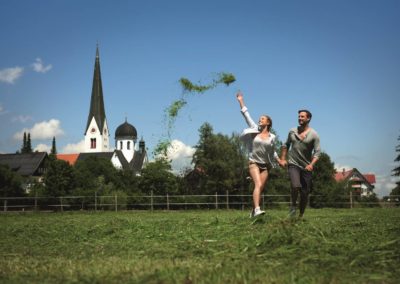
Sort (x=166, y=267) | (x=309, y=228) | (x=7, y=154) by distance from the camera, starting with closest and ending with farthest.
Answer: (x=166, y=267) < (x=309, y=228) < (x=7, y=154)

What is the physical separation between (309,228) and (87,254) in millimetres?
2466

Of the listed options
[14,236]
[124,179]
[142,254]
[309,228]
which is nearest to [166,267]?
[142,254]

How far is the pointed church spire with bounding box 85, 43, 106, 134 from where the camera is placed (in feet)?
392

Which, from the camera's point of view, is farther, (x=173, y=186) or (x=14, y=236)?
(x=173, y=186)

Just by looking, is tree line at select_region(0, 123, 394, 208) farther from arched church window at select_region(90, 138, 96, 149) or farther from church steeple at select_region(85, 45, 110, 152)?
arched church window at select_region(90, 138, 96, 149)

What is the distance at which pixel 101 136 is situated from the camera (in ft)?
422

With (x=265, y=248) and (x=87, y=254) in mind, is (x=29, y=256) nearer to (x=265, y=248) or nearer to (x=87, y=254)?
(x=87, y=254)

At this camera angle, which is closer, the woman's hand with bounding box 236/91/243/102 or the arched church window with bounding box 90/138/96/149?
the woman's hand with bounding box 236/91/243/102

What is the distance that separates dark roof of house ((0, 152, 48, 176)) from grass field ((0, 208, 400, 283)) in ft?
289

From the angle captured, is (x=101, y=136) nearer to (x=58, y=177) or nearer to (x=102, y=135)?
(x=102, y=135)

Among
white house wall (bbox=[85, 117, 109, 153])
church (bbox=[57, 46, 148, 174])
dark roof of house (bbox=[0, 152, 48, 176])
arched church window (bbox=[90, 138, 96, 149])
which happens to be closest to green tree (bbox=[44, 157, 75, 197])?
dark roof of house (bbox=[0, 152, 48, 176])

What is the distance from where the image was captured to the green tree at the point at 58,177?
160 ft

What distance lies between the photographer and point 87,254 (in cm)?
462

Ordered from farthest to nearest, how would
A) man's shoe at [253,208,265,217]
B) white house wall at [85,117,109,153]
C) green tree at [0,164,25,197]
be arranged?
white house wall at [85,117,109,153]
green tree at [0,164,25,197]
man's shoe at [253,208,265,217]
